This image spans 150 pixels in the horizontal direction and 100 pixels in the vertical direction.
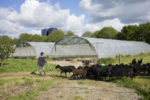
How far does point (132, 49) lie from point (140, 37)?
2110 centimetres

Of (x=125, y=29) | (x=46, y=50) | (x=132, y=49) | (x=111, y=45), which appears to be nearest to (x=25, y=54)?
(x=46, y=50)

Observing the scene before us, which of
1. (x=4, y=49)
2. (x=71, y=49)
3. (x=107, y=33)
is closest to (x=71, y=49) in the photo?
(x=71, y=49)

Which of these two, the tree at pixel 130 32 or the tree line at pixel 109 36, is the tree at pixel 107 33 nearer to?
the tree line at pixel 109 36

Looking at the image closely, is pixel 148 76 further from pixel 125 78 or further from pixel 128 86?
pixel 128 86

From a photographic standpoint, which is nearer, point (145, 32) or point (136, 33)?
point (145, 32)

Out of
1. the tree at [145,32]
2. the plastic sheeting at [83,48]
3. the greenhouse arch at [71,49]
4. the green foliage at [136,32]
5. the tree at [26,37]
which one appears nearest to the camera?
the plastic sheeting at [83,48]

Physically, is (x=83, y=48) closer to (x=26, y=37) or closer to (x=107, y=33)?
(x=107, y=33)

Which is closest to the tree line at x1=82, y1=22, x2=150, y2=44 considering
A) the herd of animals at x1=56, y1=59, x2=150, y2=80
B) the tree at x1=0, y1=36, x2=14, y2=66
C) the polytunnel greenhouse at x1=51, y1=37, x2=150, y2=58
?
the polytunnel greenhouse at x1=51, y1=37, x2=150, y2=58

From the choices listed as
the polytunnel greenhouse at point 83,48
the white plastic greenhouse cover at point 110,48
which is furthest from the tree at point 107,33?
the polytunnel greenhouse at point 83,48

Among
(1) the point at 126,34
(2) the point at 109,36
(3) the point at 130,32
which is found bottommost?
(1) the point at 126,34

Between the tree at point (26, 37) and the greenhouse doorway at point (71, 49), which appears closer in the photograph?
the greenhouse doorway at point (71, 49)

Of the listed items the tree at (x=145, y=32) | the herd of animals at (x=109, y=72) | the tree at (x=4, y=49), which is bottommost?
the herd of animals at (x=109, y=72)

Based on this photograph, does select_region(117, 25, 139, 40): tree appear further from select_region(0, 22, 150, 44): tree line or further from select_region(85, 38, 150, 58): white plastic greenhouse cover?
select_region(85, 38, 150, 58): white plastic greenhouse cover

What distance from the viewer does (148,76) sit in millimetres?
9773
